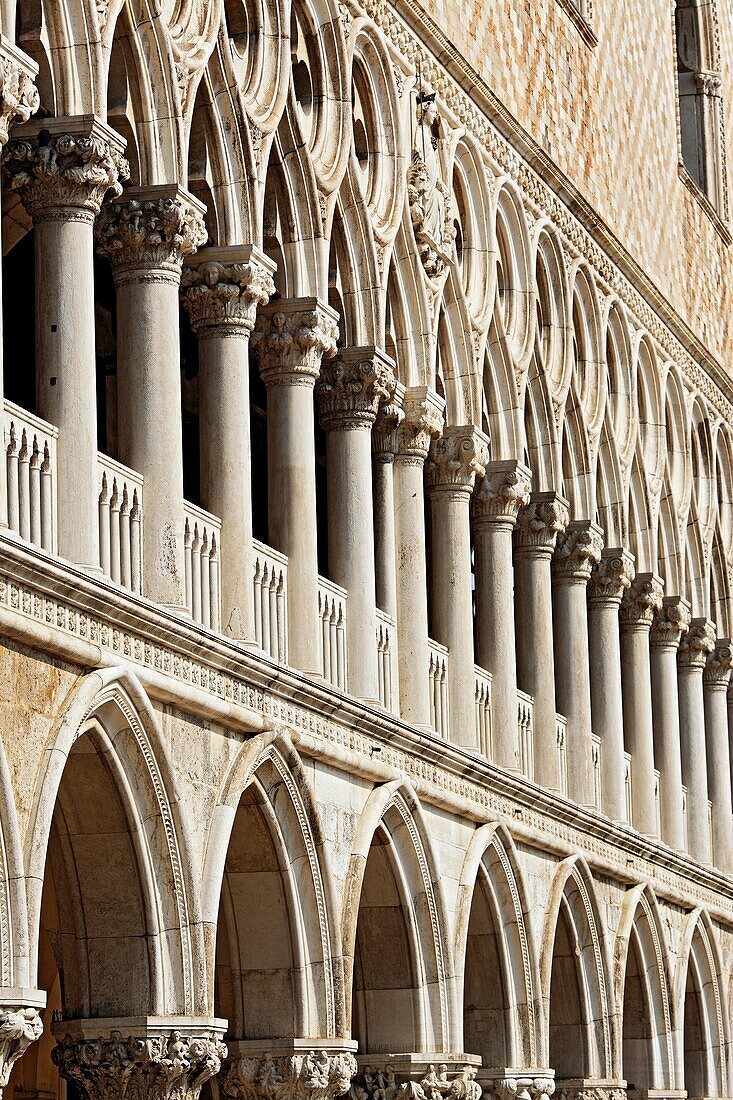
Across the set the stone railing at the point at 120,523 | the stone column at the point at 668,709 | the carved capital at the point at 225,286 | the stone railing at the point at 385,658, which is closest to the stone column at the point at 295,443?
the carved capital at the point at 225,286

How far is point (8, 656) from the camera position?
9.70 meters

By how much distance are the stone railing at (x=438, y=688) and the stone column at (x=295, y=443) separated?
93.0 inches

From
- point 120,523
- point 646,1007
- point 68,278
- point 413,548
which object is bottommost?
point 646,1007

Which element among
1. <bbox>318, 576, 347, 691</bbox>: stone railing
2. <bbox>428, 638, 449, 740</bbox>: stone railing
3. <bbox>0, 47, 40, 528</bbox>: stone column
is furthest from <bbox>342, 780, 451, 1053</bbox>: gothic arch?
<bbox>0, 47, 40, 528</bbox>: stone column

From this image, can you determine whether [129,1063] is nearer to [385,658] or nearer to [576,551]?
[385,658]

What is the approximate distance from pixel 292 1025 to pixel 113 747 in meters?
2.42

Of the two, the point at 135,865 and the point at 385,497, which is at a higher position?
the point at 385,497

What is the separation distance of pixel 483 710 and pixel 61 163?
6.69m

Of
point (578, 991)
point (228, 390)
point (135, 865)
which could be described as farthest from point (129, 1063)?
point (578, 991)

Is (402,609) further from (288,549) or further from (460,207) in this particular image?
(460,207)

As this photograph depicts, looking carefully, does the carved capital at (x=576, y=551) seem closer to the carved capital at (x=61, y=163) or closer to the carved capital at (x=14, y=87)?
the carved capital at (x=61, y=163)

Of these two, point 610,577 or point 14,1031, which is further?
point 610,577

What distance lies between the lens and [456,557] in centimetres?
1611

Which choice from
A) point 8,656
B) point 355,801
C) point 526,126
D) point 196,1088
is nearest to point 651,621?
point 526,126
